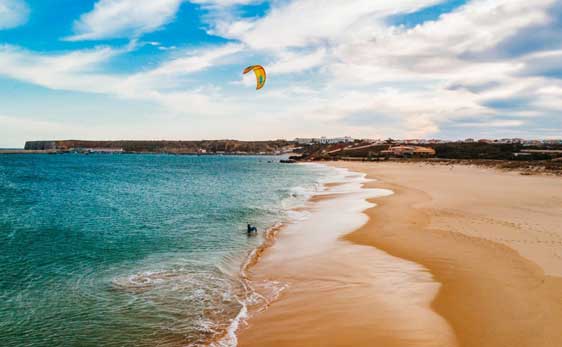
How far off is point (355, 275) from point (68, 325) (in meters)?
7.24

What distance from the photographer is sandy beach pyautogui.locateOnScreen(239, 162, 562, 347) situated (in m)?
7.20

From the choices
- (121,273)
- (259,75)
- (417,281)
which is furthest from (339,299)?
(259,75)

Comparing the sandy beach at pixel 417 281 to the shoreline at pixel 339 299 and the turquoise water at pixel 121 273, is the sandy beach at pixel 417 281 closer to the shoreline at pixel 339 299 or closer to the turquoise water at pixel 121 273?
the shoreline at pixel 339 299

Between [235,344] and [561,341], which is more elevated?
[561,341]

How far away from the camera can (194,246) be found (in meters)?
15.3

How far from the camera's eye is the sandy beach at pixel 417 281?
720cm

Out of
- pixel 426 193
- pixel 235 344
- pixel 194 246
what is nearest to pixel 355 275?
pixel 235 344

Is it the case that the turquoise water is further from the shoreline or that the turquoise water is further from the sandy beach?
the sandy beach

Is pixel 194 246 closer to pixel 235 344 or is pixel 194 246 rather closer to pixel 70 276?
pixel 70 276

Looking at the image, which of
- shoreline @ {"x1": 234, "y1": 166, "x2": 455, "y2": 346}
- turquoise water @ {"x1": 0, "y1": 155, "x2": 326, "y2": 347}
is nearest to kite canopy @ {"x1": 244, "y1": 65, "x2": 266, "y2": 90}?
turquoise water @ {"x1": 0, "y1": 155, "x2": 326, "y2": 347}

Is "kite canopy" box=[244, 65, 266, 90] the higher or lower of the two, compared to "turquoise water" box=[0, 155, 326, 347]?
higher

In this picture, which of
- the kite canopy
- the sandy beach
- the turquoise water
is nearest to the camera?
the sandy beach

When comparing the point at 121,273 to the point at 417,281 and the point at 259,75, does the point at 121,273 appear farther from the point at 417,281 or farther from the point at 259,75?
the point at 259,75

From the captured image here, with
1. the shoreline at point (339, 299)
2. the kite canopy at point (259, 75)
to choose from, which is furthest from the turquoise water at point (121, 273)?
the kite canopy at point (259, 75)
